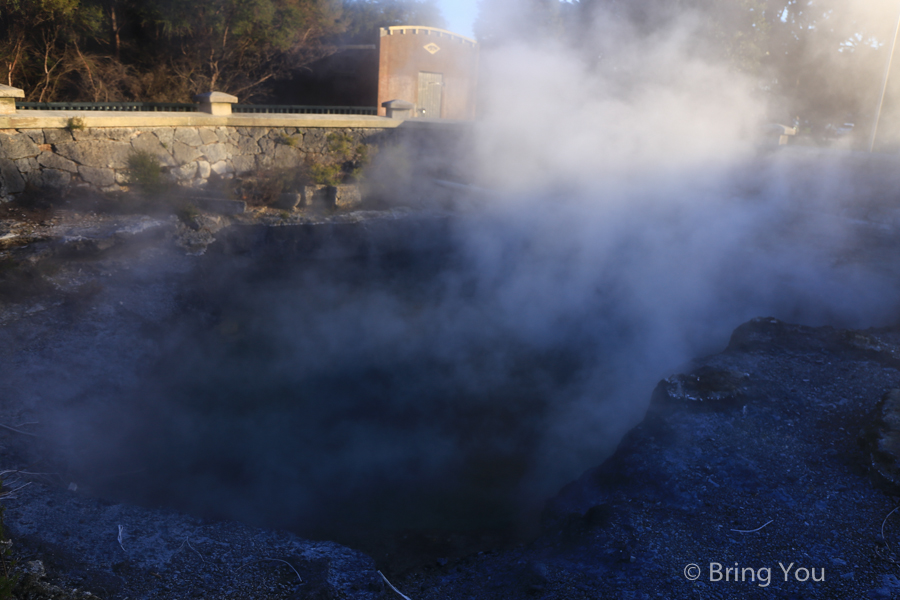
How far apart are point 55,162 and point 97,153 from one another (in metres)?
0.43

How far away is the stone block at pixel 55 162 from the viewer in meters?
6.13

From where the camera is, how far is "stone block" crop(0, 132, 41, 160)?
19.1 feet

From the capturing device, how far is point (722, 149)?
6652 millimetres

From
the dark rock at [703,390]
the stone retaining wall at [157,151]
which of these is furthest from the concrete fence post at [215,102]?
the dark rock at [703,390]

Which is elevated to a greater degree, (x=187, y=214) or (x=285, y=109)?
(x=285, y=109)

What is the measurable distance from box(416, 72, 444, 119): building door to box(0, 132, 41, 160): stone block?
758cm

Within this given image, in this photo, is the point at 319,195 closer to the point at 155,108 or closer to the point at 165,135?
the point at 165,135

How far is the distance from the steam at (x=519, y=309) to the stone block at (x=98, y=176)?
6.34 ft

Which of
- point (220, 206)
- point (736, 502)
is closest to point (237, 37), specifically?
point (220, 206)

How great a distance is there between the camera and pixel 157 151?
22.8 ft

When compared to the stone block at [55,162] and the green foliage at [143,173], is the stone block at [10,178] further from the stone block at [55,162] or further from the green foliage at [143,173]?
the green foliage at [143,173]

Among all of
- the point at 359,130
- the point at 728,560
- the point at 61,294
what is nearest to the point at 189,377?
the point at 61,294

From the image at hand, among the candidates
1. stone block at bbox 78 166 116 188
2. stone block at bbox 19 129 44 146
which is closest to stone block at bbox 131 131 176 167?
stone block at bbox 78 166 116 188

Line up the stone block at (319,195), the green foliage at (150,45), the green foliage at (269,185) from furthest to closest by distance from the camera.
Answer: the green foliage at (150,45)
the stone block at (319,195)
the green foliage at (269,185)
